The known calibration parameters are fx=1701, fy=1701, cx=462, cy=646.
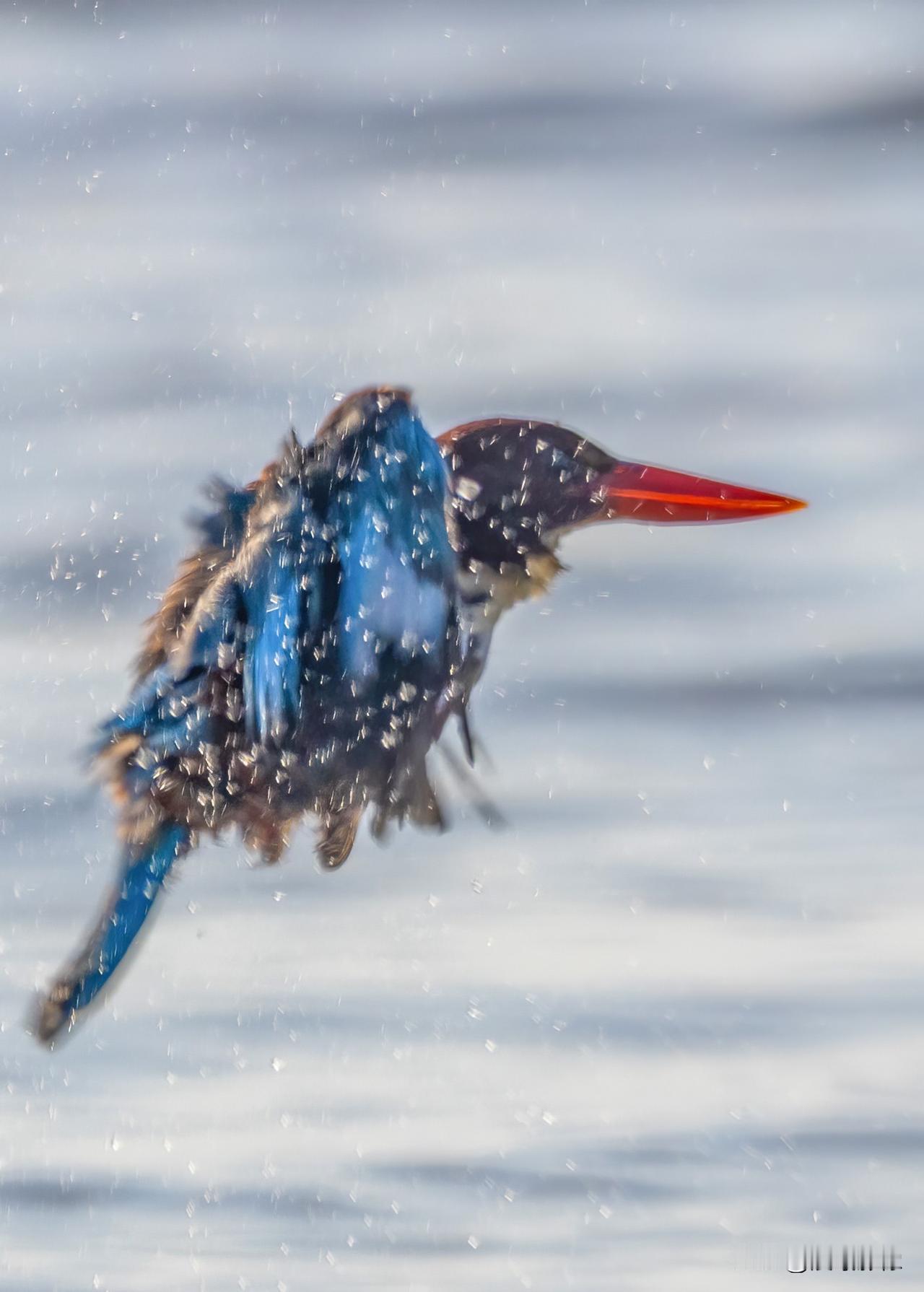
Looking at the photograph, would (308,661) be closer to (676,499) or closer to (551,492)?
(551,492)

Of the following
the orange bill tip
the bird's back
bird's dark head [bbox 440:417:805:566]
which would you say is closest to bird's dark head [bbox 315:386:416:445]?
the bird's back

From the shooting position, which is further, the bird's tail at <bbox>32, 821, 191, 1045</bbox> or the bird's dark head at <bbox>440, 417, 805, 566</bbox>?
the bird's dark head at <bbox>440, 417, 805, 566</bbox>

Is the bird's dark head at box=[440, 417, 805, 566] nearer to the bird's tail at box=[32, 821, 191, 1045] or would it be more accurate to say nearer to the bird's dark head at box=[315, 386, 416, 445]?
the bird's dark head at box=[315, 386, 416, 445]

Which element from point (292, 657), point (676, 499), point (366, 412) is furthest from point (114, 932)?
point (676, 499)

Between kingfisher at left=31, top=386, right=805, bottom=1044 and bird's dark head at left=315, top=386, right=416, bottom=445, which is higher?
bird's dark head at left=315, top=386, right=416, bottom=445

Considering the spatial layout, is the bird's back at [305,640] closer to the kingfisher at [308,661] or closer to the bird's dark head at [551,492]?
the kingfisher at [308,661]

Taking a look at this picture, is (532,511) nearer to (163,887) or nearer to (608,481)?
(608,481)

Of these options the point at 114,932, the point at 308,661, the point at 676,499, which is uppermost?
the point at 676,499
